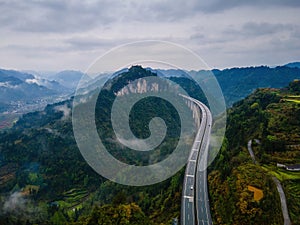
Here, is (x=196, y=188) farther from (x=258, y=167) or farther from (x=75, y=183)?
(x=75, y=183)

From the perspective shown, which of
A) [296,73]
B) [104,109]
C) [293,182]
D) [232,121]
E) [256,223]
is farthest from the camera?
[296,73]

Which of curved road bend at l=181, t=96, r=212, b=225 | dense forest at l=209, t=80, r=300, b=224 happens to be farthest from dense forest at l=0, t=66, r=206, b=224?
dense forest at l=209, t=80, r=300, b=224

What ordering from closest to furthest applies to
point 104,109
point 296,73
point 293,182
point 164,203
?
point 293,182 → point 164,203 → point 104,109 → point 296,73

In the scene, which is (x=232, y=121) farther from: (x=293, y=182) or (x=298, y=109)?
(x=293, y=182)

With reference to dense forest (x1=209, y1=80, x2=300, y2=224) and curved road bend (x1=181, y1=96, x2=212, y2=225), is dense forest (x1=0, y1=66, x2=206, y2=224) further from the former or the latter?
dense forest (x1=209, y1=80, x2=300, y2=224)

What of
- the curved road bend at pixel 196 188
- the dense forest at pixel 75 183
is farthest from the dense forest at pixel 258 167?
the dense forest at pixel 75 183

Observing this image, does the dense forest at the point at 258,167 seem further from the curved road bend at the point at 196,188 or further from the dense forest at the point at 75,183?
the dense forest at the point at 75,183

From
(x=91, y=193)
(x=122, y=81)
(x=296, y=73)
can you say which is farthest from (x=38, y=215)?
(x=296, y=73)

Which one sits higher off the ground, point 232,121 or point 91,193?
point 232,121
